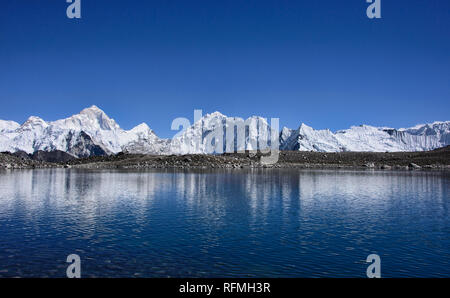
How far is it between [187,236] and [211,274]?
11.0 metres

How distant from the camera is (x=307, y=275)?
84.0 feet

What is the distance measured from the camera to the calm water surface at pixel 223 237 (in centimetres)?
2692

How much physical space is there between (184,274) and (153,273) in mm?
2146

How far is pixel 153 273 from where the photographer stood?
2567 cm

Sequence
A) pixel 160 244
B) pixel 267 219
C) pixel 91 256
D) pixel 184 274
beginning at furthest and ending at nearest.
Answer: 1. pixel 267 219
2. pixel 160 244
3. pixel 91 256
4. pixel 184 274

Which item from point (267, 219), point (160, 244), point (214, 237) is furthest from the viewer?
point (267, 219)

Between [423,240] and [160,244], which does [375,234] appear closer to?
[423,240]

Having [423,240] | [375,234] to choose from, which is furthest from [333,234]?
[423,240]

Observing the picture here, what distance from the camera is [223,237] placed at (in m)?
35.9

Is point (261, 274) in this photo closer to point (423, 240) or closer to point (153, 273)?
point (153, 273)

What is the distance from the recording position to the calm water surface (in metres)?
26.9
